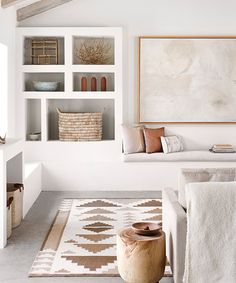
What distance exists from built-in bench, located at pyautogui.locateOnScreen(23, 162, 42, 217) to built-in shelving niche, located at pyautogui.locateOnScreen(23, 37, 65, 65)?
61.9 inches

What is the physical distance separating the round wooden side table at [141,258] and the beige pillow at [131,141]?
406 centimetres

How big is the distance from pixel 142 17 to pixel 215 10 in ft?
3.48

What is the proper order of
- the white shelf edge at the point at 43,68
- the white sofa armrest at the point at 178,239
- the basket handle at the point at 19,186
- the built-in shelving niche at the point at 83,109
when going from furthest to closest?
the built-in shelving niche at the point at 83,109, the white shelf edge at the point at 43,68, the basket handle at the point at 19,186, the white sofa armrest at the point at 178,239

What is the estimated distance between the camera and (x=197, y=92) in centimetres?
797

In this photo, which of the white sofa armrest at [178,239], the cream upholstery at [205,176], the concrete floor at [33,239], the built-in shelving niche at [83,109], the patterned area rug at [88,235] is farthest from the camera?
the built-in shelving niche at [83,109]

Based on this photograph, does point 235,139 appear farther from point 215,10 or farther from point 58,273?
point 58,273

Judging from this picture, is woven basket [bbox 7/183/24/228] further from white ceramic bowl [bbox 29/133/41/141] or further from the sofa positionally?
white ceramic bowl [bbox 29/133/41/141]

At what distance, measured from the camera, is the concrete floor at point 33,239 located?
4.01 metres

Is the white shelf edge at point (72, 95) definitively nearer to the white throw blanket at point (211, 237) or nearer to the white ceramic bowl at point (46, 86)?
the white ceramic bowl at point (46, 86)

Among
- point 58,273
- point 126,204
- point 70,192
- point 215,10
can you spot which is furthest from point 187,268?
point 215,10

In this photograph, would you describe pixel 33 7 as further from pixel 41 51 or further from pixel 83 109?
pixel 83 109

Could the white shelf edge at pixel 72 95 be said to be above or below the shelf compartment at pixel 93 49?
below

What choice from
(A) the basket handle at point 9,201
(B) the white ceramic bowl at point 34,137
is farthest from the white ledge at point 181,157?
(A) the basket handle at point 9,201

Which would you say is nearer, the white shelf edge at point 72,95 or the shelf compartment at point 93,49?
the white shelf edge at point 72,95
